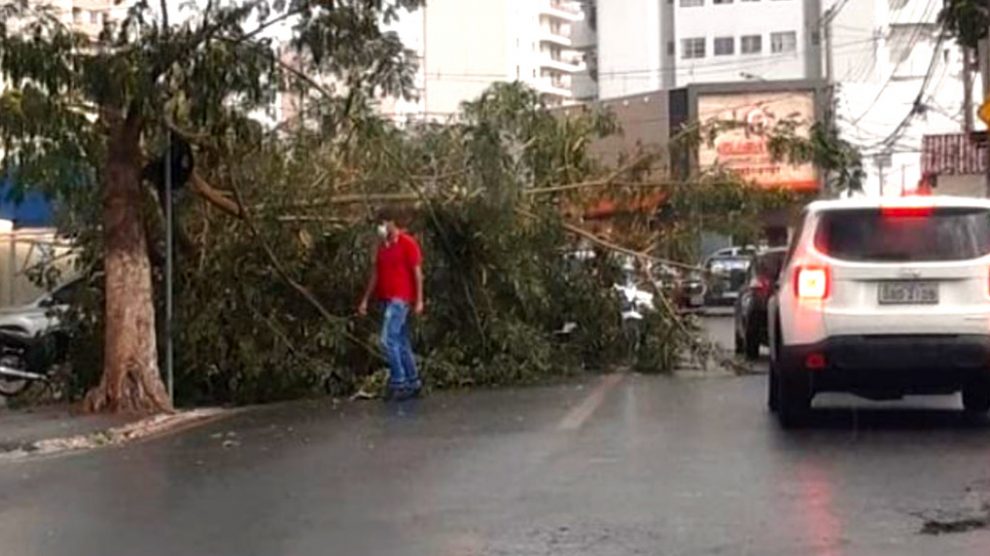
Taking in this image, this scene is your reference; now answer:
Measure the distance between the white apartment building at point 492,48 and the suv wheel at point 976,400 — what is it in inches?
2408

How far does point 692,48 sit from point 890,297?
3049 inches

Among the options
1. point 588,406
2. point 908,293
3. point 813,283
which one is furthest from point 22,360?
point 908,293

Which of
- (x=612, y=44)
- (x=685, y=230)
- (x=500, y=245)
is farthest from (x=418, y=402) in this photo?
(x=612, y=44)

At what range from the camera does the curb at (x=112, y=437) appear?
14.7 m

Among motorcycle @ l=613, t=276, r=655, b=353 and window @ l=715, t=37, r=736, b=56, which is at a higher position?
window @ l=715, t=37, r=736, b=56

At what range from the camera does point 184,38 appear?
16.2 metres

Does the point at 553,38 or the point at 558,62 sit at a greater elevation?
the point at 553,38

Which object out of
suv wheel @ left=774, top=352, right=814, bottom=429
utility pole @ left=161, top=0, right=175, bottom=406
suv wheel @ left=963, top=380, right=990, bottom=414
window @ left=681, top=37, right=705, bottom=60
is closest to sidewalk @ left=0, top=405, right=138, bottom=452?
utility pole @ left=161, top=0, right=175, bottom=406

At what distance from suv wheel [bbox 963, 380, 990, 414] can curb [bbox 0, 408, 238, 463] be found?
6.88 m

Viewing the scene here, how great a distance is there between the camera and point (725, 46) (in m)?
88.2

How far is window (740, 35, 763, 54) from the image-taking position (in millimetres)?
86938

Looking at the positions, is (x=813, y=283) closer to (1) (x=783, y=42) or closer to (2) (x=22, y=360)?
(2) (x=22, y=360)

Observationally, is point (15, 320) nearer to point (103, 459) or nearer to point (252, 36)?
point (252, 36)

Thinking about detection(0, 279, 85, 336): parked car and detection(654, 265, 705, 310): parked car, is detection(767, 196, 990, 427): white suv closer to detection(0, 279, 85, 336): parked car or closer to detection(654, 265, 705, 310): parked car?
detection(654, 265, 705, 310): parked car
